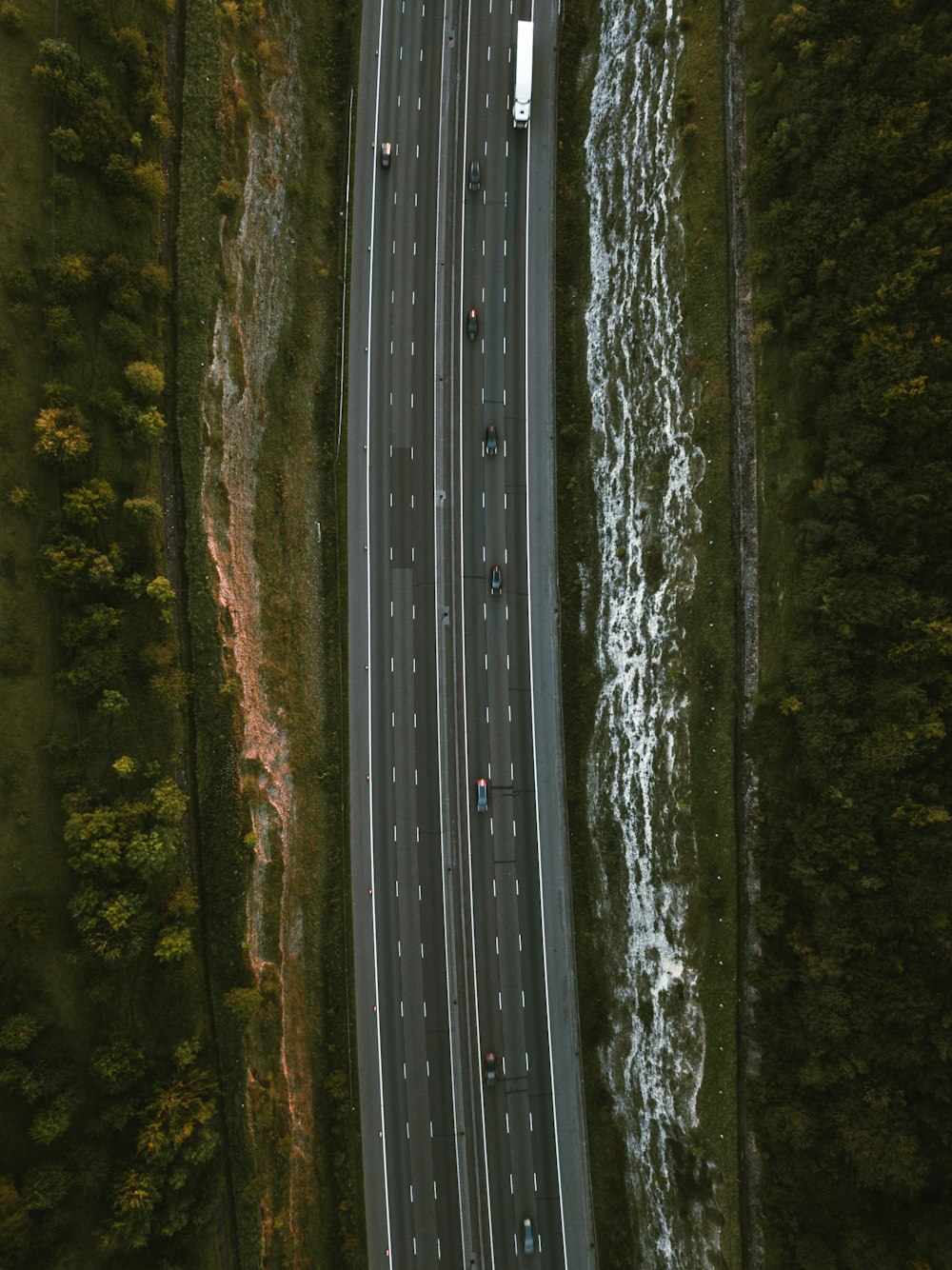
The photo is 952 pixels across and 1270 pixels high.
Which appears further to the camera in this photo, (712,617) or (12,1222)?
(712,617)

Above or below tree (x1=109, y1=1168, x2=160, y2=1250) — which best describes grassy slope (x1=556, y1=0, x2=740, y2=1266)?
above

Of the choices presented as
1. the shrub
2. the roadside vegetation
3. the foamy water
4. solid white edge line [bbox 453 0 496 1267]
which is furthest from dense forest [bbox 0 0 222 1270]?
the roadside vegetation

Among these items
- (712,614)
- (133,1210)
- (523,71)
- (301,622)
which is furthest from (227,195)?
(133,1210)

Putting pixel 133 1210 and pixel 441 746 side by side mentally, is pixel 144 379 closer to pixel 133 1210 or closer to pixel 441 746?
pixel 441 746

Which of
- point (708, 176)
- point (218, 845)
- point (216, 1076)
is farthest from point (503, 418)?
point (216, 1076)

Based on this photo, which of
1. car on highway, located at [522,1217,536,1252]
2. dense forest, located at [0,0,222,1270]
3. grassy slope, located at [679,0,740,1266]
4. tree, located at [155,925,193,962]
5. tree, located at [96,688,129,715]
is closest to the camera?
dense forest, located at [0,0,222,1270]

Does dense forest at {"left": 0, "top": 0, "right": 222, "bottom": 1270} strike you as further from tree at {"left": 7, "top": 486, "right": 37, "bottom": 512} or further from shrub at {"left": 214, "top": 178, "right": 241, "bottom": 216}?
shrub at {"left": 214, "top": 178, "right": 241, "bottom": 216}
